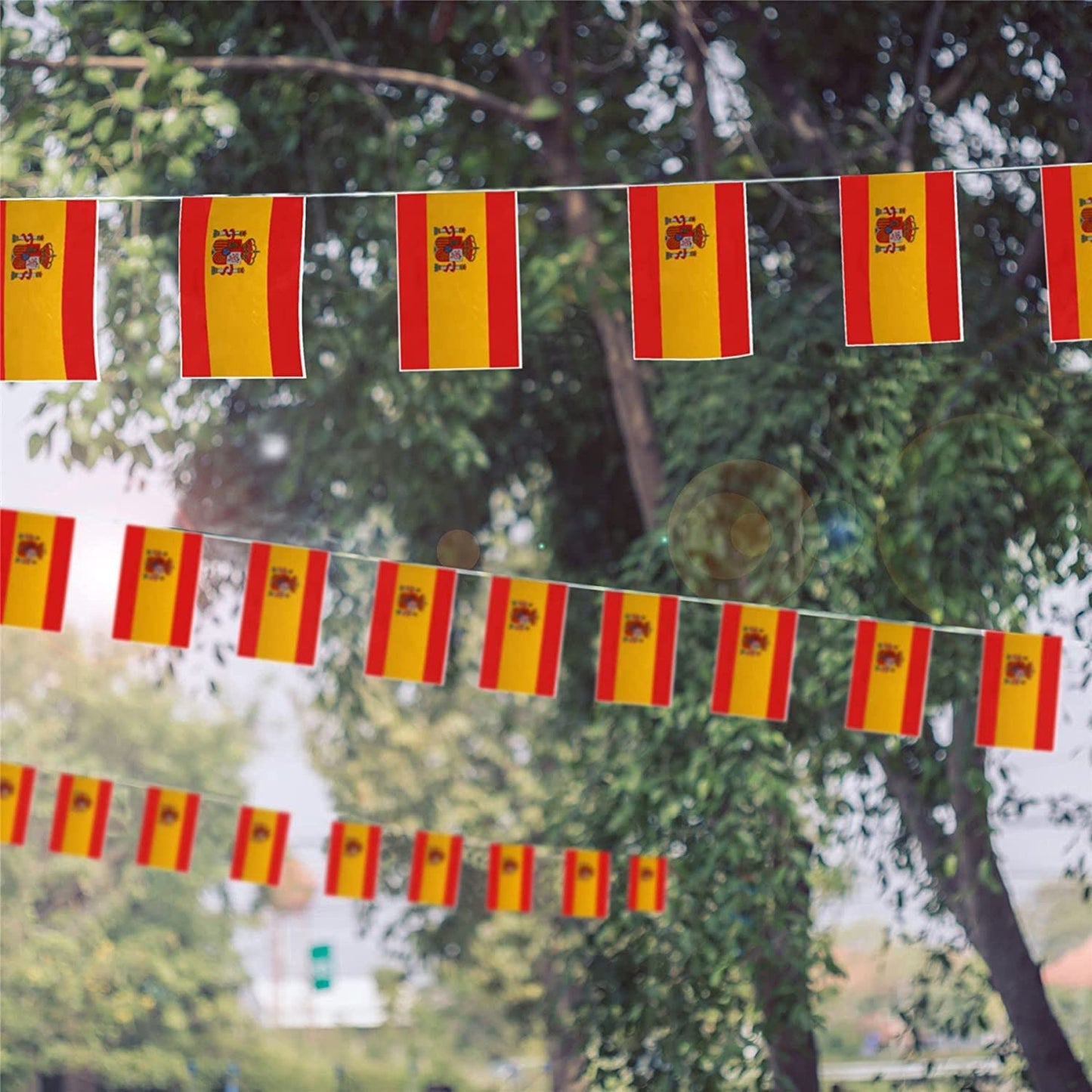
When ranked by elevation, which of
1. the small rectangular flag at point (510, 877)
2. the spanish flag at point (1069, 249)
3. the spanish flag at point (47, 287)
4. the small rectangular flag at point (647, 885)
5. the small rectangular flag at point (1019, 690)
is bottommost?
the small rectangular flag at point (510, 877)

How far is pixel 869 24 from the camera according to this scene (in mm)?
8289

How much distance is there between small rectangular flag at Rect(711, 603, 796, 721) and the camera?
6.79 meters

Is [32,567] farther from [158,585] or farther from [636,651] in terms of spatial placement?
[636,651]

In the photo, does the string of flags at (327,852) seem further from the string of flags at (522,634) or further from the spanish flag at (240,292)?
the spanish flag at (240,292)

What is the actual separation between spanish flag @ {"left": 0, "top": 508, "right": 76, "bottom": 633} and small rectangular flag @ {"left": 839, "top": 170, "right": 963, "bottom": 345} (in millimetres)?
3149

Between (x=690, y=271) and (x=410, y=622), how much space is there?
2.30m

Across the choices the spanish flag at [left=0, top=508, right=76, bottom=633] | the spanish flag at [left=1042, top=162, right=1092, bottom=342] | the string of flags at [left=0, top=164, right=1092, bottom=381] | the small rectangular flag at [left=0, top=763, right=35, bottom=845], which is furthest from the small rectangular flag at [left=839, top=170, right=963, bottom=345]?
the small rectangular flag at [left=0, top=763, right=35, bottom=845]

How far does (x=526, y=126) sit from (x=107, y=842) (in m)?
15.6

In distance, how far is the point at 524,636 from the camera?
6625 millimetres

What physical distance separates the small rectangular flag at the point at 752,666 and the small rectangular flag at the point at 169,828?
3.17 meters

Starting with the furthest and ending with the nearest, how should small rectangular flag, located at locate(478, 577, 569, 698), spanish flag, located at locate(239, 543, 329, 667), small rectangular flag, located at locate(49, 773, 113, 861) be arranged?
small rectangular flag, located at locate(49, 773, 113, 861)
small rectangular flag, located at locate(478, 577, 569, 698)
spanish flag, located at locate(239, 543, 329, 667)

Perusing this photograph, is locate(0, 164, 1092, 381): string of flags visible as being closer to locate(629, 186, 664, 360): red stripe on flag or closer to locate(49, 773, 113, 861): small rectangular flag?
locate(629, 186, 664, 360): red stripe on flag

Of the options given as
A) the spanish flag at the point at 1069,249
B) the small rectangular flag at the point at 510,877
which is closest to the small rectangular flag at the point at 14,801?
the small rectangular flag at the point at 510,877

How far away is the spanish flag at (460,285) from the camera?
478 centimetres
